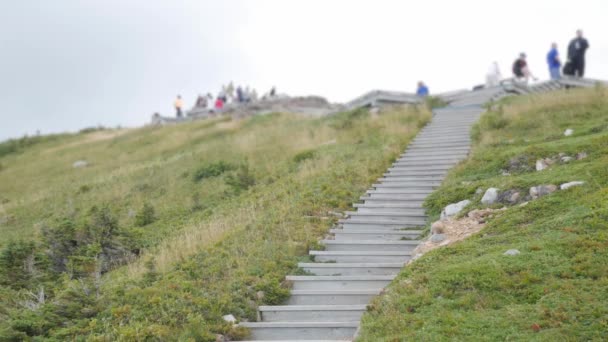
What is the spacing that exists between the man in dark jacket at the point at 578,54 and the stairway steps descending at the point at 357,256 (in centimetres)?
1869

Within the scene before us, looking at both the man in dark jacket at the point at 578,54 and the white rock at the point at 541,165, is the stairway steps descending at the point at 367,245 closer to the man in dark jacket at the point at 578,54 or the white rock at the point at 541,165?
the white rock at the point at 541,165

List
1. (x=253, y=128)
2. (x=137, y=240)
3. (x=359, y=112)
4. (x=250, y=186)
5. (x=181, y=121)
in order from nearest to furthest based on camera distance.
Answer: (x=137, y=240), (x=250, y=186), (x=359, y=112), (x=253, y=128), (x=181, y=121)

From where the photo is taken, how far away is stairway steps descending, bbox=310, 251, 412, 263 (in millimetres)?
10461

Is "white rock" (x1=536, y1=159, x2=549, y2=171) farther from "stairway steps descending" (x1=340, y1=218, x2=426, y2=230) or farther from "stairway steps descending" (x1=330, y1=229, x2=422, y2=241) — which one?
"stairway steps descending" (x1=330, y1=229, x2=422, y2=241)

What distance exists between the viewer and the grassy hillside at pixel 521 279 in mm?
6422

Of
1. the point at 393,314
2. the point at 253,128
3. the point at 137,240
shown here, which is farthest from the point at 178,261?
the point at 253,128

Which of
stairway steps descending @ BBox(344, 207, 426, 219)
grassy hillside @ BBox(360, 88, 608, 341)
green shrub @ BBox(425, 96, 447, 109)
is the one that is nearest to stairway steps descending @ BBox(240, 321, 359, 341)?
grassy hillside @ BBox(360, 88, 608, 341)

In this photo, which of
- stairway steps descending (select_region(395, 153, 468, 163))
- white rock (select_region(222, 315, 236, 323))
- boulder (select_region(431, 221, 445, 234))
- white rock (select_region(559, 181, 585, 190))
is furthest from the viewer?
stairway steps descending (select_region(395, 153, 468, 163))

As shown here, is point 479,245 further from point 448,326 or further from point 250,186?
point 250,186

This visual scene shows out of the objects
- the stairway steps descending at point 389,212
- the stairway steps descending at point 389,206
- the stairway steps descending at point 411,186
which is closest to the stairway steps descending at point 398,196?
the stairway steps descending at point 411,186

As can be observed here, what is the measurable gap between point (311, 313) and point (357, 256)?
7.02ft

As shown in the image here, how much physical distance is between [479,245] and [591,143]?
5.26 metres

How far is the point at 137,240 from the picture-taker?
1368cm

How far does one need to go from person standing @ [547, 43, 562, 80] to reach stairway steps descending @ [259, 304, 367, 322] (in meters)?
22.1
